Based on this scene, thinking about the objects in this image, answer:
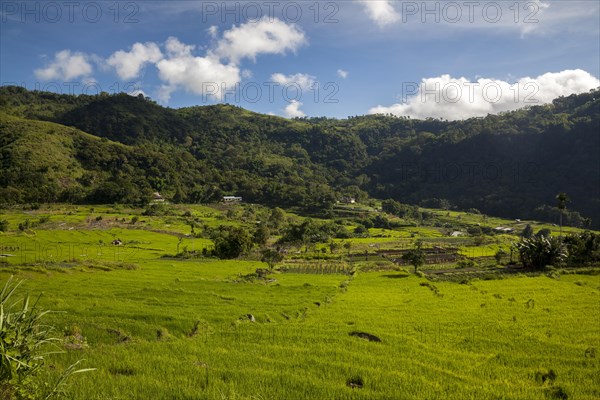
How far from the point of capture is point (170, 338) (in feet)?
55.2

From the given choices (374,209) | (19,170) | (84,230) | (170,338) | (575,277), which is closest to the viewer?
(170,338)

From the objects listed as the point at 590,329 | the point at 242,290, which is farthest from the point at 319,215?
the point at 590,329

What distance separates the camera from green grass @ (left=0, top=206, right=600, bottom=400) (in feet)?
37.3

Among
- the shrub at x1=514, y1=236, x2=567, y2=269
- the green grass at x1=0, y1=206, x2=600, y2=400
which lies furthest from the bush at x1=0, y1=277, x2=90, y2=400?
the shrub at x1=514, y1=236, x2=567, y2=269

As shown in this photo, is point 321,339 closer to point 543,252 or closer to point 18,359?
point 18,359

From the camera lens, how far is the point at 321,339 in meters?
16.3

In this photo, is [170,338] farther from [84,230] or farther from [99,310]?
[84,230]

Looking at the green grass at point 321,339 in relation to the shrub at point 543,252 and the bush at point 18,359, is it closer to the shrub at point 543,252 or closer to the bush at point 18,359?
the bush at point 18,359

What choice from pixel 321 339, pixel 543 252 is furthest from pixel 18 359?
pixel 543 252

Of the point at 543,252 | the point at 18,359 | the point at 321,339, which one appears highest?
the point at 18,359

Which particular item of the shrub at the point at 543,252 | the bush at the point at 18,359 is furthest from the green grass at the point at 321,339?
the shrub at the point at 543,252

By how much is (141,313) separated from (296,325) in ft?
26.1

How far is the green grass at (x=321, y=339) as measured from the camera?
11367mm

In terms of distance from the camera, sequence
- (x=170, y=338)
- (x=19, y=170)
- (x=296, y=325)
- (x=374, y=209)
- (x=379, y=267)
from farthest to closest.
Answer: (x=374, y=209) → (x=19, y=170) → (x=379, y=267) → (x=296, y=325) → (x=170, y=338)
